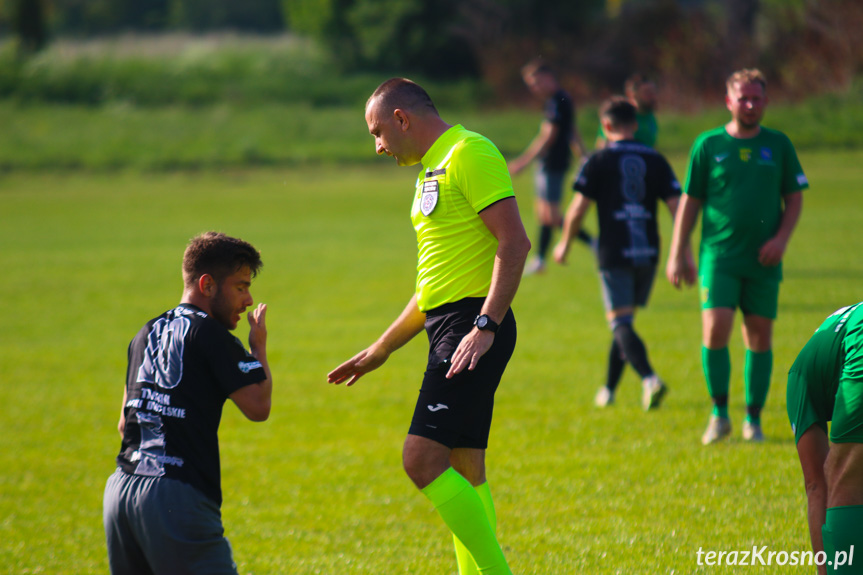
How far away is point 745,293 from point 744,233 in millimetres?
396

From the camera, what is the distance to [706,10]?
4138cm

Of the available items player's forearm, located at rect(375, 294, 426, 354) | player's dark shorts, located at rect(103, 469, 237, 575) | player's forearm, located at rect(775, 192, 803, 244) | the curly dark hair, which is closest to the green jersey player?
player's forearm, located at rect(775, 192, 803, 244)

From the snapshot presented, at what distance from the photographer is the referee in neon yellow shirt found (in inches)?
142

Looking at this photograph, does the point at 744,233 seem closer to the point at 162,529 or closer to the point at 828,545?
the point at 828,545

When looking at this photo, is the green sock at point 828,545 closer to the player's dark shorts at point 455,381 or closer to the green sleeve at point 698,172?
the player's dark shorts at point 455,381

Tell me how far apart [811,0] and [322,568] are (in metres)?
37.6

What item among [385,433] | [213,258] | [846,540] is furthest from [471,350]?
[385,433]

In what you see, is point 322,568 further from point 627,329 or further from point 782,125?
point 782,125

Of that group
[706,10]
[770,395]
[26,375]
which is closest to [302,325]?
[26,375]

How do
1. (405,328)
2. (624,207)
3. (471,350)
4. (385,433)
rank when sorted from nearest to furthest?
(471,350), (405,328), (385,433), (624,207)

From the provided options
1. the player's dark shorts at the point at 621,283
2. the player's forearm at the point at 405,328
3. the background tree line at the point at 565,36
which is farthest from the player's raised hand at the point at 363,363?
the background tree line at the point at 565,36

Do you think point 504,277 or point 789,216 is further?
point 789,216

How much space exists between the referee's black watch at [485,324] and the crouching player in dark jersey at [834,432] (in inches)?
42.2

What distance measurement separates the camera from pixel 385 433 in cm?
694
